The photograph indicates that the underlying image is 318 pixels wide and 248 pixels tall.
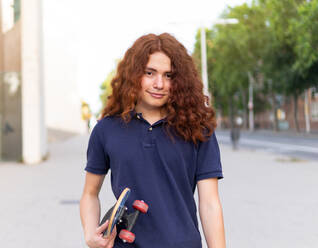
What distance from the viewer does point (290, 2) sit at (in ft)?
96.4

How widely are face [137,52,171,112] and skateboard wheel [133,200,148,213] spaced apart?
0.43 m

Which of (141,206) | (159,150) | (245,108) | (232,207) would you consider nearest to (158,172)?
(159,150)

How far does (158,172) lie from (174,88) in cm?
35

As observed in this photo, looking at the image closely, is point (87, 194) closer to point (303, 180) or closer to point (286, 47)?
point (303, 180)

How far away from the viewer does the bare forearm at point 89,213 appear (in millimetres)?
1853

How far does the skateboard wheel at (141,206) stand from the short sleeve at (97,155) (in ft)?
1.09

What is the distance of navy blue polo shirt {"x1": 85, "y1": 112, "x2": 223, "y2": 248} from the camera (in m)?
1.74

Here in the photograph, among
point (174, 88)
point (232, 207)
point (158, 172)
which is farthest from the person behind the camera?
point (232, 207)

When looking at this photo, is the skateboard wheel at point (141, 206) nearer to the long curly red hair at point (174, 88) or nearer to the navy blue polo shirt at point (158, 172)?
the navy blue polo shirt at point (158, 172)

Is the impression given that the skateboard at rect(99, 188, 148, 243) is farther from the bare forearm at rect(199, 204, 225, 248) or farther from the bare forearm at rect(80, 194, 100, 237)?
the bare forearm at rect(199, 204, 225, 248)

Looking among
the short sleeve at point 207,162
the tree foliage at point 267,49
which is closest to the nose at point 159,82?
the short sleeve at point 207,162

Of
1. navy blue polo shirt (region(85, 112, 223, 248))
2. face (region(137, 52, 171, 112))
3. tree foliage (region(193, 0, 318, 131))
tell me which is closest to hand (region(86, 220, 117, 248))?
navy blue polo shirt (region(85, 112, 223, 248))

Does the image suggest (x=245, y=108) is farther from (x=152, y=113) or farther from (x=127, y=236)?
(x=127, y=236)

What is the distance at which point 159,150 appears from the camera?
1783 mm
